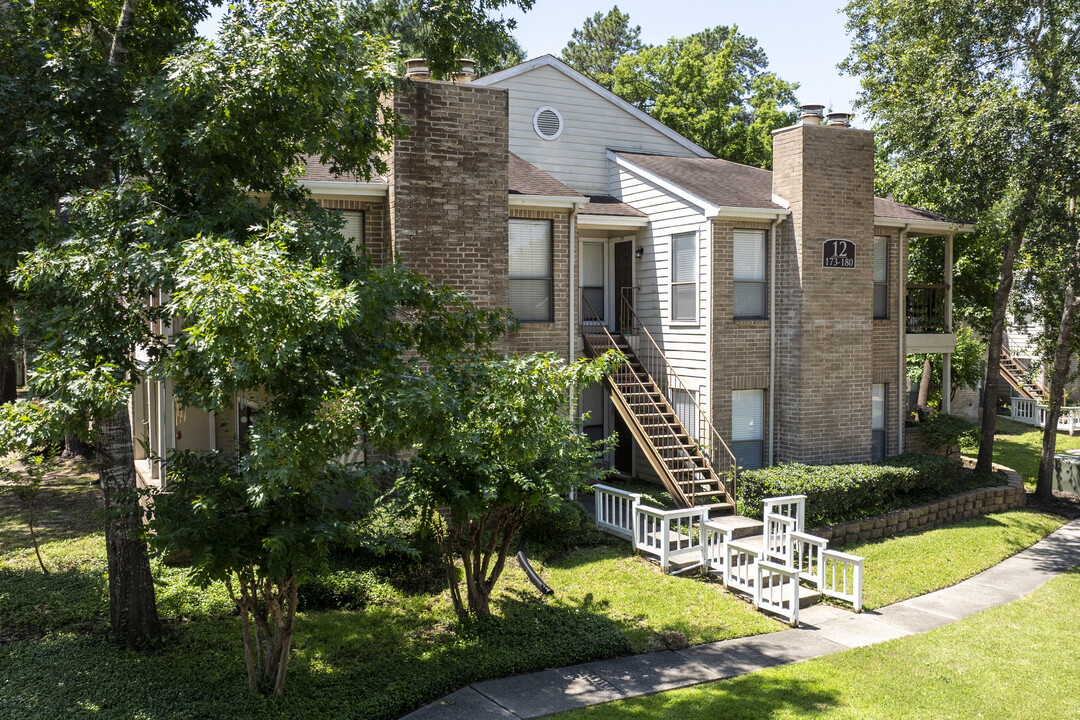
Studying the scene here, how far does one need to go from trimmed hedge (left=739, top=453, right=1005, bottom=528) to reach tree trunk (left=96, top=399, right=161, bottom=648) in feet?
31.7

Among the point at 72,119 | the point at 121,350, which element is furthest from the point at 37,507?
the point at 121,350

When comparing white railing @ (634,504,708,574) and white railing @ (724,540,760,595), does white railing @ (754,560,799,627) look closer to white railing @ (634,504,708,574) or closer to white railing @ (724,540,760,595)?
white railing @ (724,540,760,595)

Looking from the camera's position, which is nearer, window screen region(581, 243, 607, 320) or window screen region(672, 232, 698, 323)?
window screen region(672, 232, 698, 323)

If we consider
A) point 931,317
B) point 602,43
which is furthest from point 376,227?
point 602,43

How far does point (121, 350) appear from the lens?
22.0 feet

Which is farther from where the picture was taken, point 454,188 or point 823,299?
point 823,299

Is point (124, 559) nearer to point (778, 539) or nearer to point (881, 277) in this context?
point (778, 539)

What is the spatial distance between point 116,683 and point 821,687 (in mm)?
7145

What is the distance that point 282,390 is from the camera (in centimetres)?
619

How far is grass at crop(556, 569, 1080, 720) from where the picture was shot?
7719mm

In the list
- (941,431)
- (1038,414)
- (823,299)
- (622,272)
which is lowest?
(1038,414)

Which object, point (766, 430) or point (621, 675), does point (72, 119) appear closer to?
point (621, 675)

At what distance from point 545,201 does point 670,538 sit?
6.35 metres

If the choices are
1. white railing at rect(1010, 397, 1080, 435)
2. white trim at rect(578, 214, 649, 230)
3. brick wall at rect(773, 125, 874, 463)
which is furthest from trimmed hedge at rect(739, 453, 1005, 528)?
white railing at rect(1010, 397, 1080, 435)
